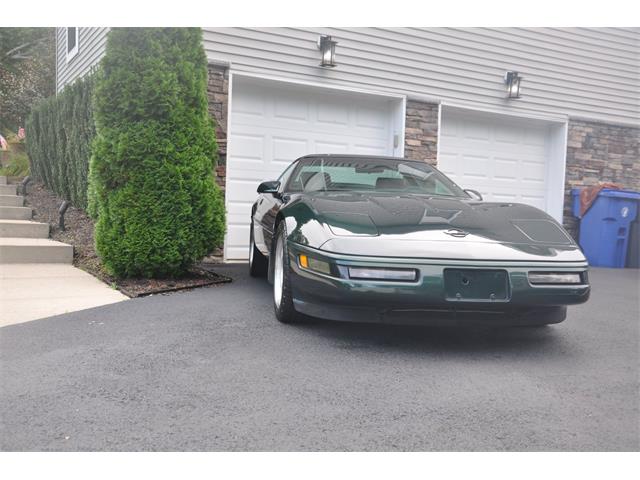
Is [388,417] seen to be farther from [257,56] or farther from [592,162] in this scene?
[592,162]

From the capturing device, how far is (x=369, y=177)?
4.32 m

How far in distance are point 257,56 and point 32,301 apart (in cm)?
409

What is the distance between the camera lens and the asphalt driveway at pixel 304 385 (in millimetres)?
2021

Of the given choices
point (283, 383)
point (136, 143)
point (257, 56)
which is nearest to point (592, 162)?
point (257, 56)

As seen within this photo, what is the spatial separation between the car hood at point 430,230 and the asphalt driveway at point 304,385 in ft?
1.90

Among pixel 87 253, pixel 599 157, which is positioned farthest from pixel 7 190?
pixel 599 157

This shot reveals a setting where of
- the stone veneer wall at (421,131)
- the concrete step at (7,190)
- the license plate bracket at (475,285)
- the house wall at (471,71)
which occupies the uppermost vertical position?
the house wall at (471,71)

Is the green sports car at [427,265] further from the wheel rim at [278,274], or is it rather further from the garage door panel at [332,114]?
the garage door panel at [332,114]

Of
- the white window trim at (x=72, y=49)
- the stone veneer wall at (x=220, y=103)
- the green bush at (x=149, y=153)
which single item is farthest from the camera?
the white window trim at (x=72, y=49)

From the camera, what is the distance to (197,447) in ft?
6.30

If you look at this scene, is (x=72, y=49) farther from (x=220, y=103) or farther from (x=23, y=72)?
(x=23, y=72)

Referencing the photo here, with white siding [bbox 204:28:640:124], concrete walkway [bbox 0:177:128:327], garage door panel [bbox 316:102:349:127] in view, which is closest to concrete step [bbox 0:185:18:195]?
concrete walkway [bbox 0:177:128:327]

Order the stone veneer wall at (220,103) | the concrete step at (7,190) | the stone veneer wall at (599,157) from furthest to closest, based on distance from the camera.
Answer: the stone veneer wall at (599,157) < the concrete step at (7,190) < the stone veneer wall at (220,103)

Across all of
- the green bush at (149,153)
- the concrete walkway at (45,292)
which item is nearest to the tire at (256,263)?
the green bush at (149,153)
